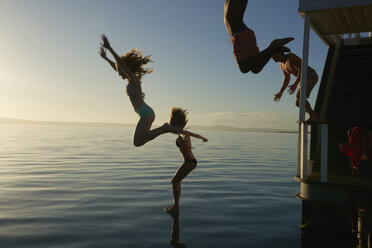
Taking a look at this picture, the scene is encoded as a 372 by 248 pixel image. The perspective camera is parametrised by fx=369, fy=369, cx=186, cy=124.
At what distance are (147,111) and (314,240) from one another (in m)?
3.44

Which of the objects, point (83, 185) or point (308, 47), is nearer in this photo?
point (308, 47)

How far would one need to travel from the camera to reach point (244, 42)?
411 cm

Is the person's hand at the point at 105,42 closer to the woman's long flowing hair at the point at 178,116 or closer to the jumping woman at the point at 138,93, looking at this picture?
the jumping woman at the point at 138,93

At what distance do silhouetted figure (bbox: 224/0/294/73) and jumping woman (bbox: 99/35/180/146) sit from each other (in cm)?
179

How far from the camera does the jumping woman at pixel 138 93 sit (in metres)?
5.62

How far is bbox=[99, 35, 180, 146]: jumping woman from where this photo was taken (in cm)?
562

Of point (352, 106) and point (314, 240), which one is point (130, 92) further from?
point (352, 106)

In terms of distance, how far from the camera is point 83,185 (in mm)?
11547

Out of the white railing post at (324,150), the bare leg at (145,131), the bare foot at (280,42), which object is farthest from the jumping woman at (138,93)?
the white railing post at (324,150)

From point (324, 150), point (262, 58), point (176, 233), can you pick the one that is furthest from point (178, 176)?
point (262, 58)

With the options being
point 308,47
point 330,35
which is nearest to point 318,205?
point 308,47

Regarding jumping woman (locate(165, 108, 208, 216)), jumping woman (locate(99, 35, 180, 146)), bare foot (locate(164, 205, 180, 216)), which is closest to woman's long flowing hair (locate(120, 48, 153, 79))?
jumping woman (locate(99, 35, 180, 146))

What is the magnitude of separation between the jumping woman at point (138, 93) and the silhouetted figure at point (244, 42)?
179 cm

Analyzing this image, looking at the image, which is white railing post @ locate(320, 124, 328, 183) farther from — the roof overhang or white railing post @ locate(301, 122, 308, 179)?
the roof overhang
